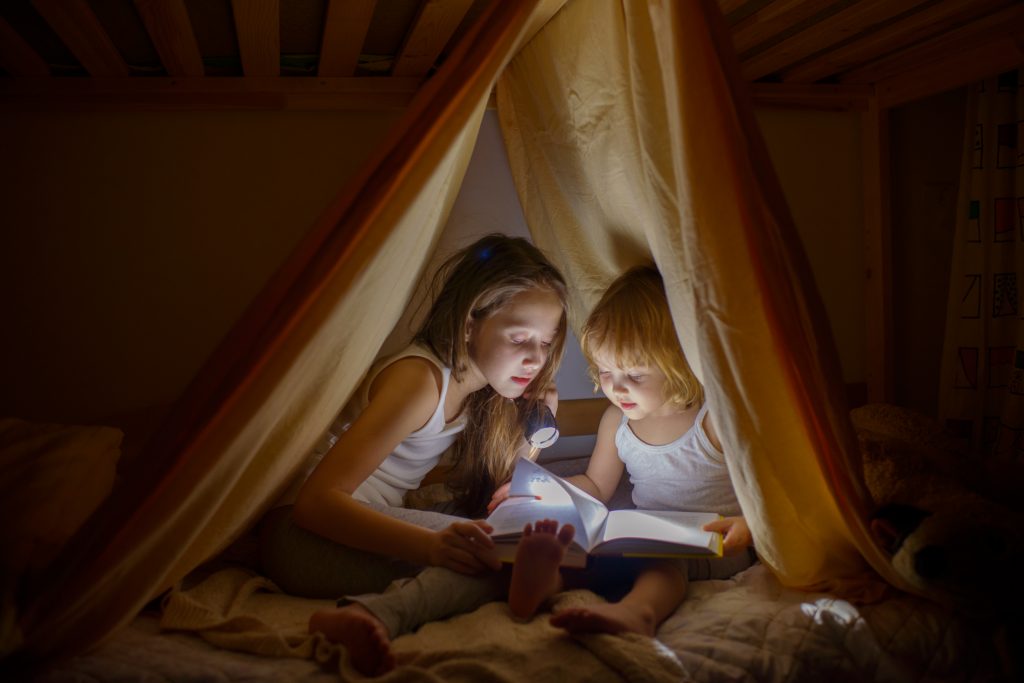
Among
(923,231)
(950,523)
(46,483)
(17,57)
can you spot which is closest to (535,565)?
(950,523)

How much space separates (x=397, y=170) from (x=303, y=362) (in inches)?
12.7

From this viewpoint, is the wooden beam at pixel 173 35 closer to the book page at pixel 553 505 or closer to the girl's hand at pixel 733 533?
the book page at pixel 553 505

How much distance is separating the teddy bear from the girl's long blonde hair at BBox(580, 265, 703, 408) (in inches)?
14.7

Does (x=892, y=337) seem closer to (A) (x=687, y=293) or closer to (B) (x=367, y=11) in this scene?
(A) (x=687, y=293)

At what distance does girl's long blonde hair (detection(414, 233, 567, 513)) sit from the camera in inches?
65.2

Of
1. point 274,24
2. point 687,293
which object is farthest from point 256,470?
point 274,24

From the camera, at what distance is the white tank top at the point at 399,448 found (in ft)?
5.27

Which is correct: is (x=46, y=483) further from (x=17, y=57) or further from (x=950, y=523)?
(x=950, y=523)

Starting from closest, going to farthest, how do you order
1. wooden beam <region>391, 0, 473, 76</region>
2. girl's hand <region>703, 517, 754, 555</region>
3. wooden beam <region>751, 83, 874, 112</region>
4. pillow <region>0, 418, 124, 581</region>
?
pillow <region>0, 418, 124, 581</region> → girl's hand <region>703, 517, 754, 555</region> → wooden beam <region>391, 0, 473, 76</region> → wooden beam <region>751, 83, 874, 112</region>

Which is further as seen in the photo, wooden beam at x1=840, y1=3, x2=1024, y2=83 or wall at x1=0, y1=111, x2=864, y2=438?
wall at x1=0, y1=111, x2=864, y2=438

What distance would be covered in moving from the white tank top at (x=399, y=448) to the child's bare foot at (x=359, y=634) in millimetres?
407

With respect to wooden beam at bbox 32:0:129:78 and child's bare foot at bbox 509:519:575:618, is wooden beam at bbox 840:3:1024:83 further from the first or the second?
wooden beam at bbox 32:0:129:78

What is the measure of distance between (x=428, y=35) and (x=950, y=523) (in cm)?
136

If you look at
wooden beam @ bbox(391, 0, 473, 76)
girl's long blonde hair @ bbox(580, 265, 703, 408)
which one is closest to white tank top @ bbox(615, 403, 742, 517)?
girl's long blonde hair @ bbox(580, 265, 703, 408)
